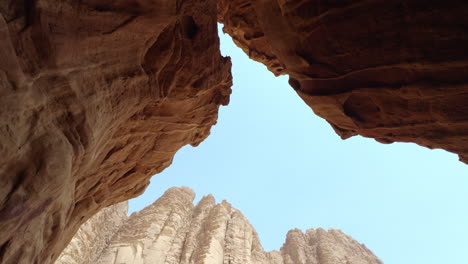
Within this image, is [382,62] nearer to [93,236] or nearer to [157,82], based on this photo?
[157,82]

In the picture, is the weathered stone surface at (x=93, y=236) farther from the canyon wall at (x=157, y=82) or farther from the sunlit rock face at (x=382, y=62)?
the sunlit rock face at (x=382, y=62)

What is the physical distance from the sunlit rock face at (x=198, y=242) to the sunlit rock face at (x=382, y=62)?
18622 millimetres

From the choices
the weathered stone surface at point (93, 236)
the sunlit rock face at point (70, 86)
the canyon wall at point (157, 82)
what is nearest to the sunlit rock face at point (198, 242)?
the weathered stone surface at point (93, 236)

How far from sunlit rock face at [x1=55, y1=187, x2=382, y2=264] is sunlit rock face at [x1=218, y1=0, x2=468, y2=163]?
1862 cm

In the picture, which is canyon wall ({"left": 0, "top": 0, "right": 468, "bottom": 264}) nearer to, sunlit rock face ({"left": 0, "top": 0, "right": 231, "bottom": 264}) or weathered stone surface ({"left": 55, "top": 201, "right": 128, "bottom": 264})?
sunlit rock face ({"left": 0, "top": 0, "right": 231, "bottom": 264})

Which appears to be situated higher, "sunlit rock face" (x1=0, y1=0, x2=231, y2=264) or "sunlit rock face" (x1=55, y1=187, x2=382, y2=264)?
"sunlit rock face" (x1=55, y1=187, x2=382, y2=264)

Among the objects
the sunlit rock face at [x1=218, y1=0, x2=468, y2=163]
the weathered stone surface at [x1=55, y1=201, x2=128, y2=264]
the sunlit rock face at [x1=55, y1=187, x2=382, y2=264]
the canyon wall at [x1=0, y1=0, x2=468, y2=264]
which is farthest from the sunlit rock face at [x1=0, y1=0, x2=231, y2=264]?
the sunlit rock face at [x1=55, y1=187, x2=382, y2=264]

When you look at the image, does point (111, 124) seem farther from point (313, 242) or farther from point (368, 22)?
point (313, 242)

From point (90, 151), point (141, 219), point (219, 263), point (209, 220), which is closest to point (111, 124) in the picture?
point (90, 151)

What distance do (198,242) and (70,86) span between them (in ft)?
84.4

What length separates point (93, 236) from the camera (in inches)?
765

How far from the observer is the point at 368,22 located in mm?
5375

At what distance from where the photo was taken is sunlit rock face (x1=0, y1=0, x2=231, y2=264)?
2.62 metres

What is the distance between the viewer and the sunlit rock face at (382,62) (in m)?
4.86
